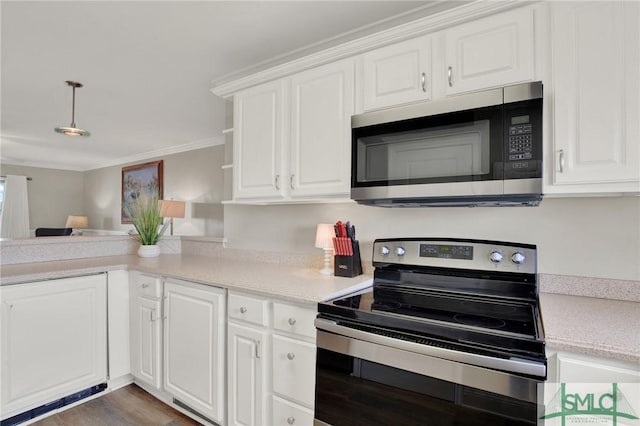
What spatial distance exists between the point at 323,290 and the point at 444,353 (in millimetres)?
587

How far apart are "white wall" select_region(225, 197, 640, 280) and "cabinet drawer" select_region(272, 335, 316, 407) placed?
0.70 meters

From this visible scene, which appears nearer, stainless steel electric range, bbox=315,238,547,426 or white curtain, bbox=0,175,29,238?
stainless steel electric range, bbox=315,238,547,426

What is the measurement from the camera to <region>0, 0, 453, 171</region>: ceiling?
1.73m

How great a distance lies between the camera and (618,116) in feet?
3.75

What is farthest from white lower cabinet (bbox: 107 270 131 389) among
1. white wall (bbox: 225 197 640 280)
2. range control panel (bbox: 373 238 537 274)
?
range control panel (bbox: 373 238 537 274)

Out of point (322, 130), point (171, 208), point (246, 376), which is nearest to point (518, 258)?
point (322, 130)

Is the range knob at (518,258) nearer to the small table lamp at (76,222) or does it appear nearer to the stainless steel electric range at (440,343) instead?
the stainless steel electric range at (440,343)

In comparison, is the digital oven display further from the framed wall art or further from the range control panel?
the framed wall art

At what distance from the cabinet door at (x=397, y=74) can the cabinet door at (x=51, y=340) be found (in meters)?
2.01

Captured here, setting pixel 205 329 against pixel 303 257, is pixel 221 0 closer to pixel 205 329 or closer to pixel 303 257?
pixel 303 257

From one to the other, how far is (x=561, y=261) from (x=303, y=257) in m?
1.38

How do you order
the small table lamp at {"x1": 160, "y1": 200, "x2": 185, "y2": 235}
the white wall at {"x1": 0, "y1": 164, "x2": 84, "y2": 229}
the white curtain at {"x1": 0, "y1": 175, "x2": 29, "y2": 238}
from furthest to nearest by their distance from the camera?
the white wall at {"x1": 0, "y1": 164, "x2": 84, "y2": 229}, the white curtain at {"x1": 0, "y1": 175, "x2": 29, "y2": 238}, the small table lamp at {"x1": 160, "y1": 200, "x2": 185, "y2": 235}

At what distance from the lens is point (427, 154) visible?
141 centimetres

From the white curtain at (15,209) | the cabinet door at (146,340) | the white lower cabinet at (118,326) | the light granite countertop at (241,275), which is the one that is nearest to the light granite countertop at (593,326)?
the light granite countertop at (241,275)
